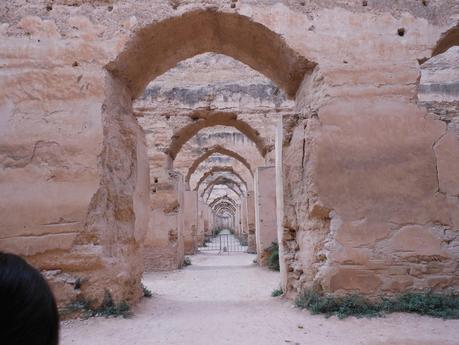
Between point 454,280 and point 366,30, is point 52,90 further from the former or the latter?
point 454,280

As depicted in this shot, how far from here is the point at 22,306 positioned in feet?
2.51

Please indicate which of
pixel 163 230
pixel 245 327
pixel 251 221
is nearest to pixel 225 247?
pixel 251 221

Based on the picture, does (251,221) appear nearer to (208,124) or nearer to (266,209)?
(266,209)

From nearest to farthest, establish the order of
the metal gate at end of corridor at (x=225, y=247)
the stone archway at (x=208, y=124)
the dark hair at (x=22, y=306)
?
the dark hair at (x=22, y=306) < the stone archway at (x=208, y=124) < the metal gate at end of corridor at (x=225, y=247)

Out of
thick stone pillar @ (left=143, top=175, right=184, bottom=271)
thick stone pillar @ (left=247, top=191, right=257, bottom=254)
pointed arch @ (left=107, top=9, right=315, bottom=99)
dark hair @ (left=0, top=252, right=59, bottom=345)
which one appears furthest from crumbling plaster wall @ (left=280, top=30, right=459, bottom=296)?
thick stone pillar @ (left=247, top=191, right=257, bottom=254)

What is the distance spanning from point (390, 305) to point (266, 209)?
6.23m

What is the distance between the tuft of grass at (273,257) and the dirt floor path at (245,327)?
3.92m

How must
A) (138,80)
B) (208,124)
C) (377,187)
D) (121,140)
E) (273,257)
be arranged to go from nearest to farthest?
(377,187) < (121,140) < (138,80) < (273,257) < (208,124)

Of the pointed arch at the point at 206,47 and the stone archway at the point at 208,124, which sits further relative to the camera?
the stone archway at the point at 208,124

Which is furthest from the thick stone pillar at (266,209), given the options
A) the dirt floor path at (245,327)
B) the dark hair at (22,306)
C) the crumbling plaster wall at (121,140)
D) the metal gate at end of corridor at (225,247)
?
the dark hair at (22,306)

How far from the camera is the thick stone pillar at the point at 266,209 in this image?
10438mm

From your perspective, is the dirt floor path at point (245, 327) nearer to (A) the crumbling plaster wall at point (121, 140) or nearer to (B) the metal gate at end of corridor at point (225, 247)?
(A) the crumbling plaster wall at point (121, 140)

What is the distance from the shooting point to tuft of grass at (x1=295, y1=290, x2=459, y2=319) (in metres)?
4.26

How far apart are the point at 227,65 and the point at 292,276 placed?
752 cm
